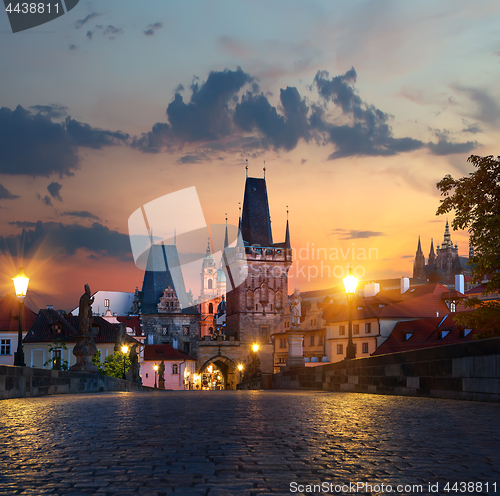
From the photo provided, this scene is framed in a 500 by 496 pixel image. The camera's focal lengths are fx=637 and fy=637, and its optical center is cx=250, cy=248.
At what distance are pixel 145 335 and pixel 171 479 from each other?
100 m

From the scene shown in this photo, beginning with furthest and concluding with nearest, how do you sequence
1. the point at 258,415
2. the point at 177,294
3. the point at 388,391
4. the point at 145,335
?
the point at 177,294 → the point at 145,335 → the point at 388,391 → the point at 258,415

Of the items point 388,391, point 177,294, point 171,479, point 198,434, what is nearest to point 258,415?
point 198,434

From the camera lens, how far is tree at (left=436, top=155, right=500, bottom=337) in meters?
18.2

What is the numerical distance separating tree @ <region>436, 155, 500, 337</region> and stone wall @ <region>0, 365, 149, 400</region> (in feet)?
38.8

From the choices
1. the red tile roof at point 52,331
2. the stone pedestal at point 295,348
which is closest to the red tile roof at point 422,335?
the stone pedestal at point 295,348

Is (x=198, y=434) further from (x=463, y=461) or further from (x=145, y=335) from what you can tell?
(x=145, y=335)

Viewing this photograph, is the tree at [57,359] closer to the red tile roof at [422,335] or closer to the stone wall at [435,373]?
the stone wall at [435,373]

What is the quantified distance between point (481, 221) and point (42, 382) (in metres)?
13.1

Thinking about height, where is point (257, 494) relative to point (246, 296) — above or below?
below

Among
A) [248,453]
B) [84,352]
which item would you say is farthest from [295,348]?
[248,453]

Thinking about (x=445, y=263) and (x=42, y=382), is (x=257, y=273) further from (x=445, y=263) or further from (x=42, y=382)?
(x=445, y=263)

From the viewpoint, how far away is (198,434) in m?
6.31

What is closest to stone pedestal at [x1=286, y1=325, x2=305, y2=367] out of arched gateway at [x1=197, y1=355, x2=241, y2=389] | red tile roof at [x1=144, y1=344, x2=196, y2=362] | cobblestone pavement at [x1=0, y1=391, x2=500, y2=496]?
cobblestone pavement at [x1=0, y1=391, x2=500, y2=496]

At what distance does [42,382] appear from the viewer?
1589 cm
